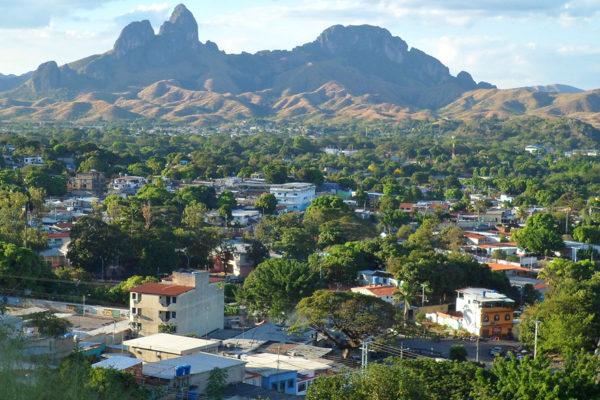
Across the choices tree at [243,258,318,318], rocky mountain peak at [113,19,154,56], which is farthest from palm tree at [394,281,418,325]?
rocky mountain peak at [113,19,154,56]

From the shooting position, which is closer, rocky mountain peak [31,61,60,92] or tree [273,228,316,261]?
tree [273,228,316,261]

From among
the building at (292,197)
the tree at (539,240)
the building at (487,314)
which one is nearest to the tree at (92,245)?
the building at (487,314)

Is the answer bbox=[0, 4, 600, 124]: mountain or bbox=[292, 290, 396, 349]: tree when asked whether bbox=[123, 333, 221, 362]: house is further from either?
bbox=[0, 4, 600, 124]: mountain

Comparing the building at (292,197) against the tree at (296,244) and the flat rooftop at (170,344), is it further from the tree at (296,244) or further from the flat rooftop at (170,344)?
the flat rooftop at (170,344)

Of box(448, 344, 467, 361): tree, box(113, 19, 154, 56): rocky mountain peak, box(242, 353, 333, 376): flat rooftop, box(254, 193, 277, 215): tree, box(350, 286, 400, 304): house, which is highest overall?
box(113, 19, 154, 56): rocky mountain peak

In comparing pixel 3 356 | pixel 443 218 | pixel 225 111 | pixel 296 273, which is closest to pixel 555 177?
pixel 443 218

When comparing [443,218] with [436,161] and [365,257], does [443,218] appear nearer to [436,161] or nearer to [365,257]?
[365,257]

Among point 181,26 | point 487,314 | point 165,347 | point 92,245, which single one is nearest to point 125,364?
point 165,347
